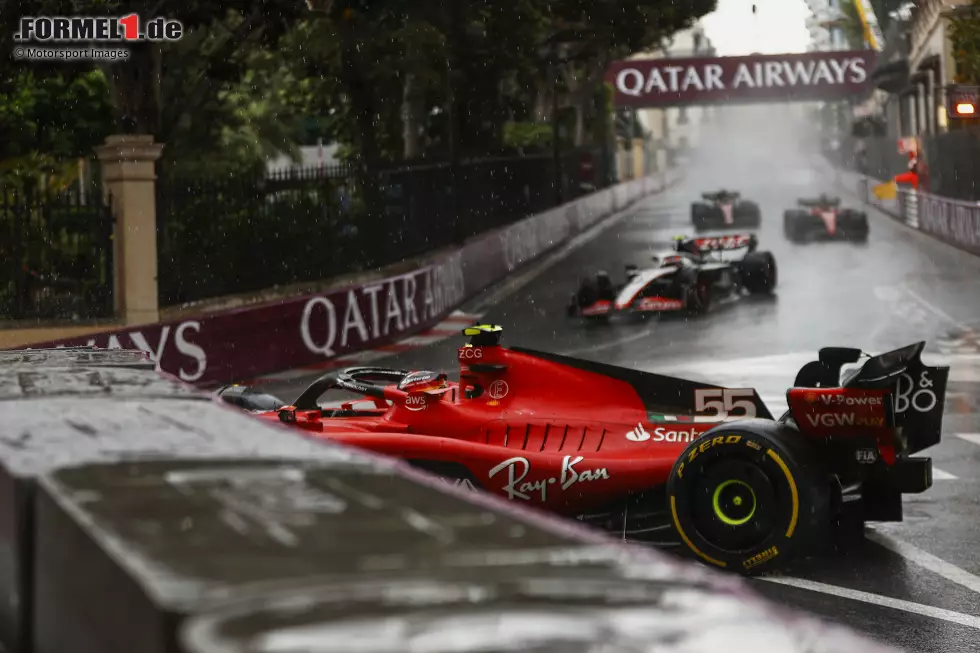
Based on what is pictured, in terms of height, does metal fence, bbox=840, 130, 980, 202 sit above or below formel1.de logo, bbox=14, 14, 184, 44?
below

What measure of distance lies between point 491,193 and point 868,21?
7608cm

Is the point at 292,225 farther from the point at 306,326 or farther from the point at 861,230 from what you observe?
the point at 861,230

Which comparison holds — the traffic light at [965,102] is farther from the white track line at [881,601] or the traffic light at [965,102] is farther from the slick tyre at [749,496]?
the white track line at [881,601]

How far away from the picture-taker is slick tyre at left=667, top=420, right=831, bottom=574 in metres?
7.59

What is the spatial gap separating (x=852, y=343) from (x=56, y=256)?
33.9 feet

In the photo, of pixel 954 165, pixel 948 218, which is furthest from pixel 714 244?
pixel 954 165

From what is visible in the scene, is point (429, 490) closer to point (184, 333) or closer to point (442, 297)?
point (184, 333)

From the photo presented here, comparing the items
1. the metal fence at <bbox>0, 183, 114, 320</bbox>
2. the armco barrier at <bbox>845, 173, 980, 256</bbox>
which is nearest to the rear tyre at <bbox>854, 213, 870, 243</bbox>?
the armco barrier at <bbox>845, 173, 980, 256</bbox>

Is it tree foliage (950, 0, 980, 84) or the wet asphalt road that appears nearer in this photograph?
the wet asphalt road

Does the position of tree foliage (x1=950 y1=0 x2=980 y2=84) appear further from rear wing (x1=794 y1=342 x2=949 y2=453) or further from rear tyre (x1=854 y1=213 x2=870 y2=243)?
rear wing (x1=794 y1=342 x2=949 y2=453)

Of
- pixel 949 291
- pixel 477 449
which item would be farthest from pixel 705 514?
pixel 949 291

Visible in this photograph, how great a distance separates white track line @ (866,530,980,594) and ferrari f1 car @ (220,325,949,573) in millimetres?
254

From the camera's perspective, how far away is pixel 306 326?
62.3 ft

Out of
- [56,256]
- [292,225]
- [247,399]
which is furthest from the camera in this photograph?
[292,225]
